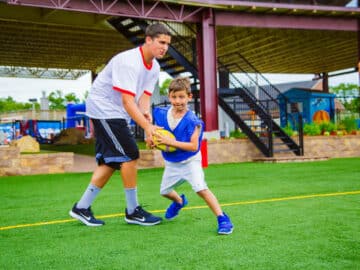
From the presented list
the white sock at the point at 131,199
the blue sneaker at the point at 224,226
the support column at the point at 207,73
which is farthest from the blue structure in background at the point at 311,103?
the blue sneaker at the point at 224,226

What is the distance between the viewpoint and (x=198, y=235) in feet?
A: 11.5

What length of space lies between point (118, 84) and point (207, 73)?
419 inches

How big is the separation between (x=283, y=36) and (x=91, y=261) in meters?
17.5

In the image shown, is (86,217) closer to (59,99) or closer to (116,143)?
(116,143)

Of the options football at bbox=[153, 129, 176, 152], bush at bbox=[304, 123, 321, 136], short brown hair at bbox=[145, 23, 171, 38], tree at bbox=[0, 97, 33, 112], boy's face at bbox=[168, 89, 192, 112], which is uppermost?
tree at bbox=[0, 97, 33, 112]

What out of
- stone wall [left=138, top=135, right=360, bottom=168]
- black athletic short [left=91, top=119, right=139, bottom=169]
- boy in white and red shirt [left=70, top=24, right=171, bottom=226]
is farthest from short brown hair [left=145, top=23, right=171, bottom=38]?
stone wall [left=138, top=135, right=360, bottom=168]

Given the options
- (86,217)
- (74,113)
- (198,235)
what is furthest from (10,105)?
(198,235)

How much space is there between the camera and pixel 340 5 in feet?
53.8

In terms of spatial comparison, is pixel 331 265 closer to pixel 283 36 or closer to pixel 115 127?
pixel 115 127

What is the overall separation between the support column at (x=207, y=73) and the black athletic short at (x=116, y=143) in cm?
1027

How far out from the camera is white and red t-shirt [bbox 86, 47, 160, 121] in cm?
379

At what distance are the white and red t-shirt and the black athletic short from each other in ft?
0.23

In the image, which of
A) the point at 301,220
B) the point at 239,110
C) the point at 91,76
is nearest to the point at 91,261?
the point at 301,220

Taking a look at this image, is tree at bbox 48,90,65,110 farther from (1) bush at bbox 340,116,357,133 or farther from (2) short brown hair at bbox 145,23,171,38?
(2) short brown hair at bbox 145,23,171,38
